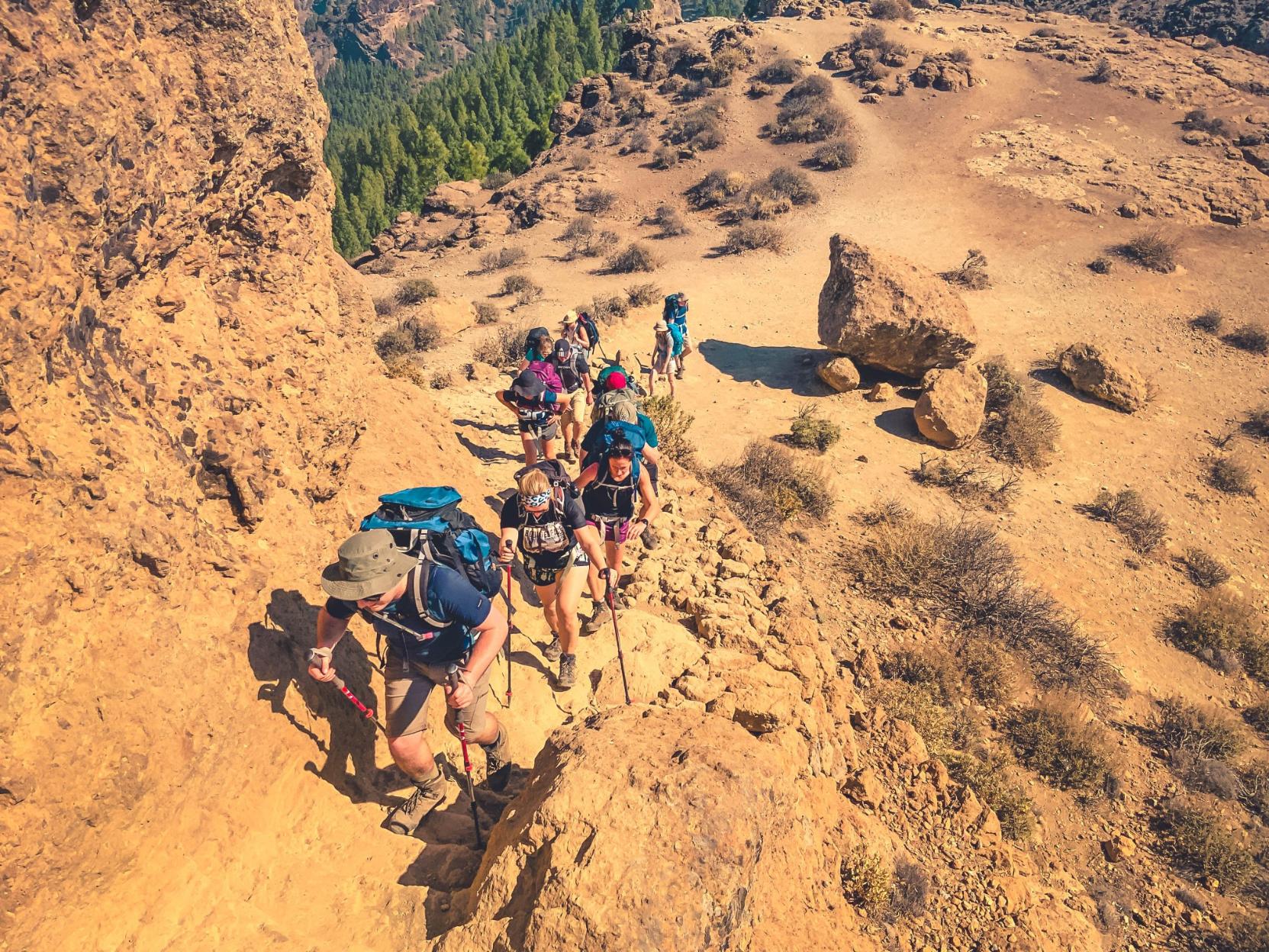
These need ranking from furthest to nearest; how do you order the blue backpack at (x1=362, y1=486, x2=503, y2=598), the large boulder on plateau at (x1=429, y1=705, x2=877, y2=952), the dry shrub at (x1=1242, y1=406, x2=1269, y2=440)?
the dry shrub at (x1=1242, y1=406, x2=1269, y2=440), the blue backpack at (x1=362, y1=486, x2=503, y2=598), the large boulder on plateau at (x1=429, y1=705, x2=877, y2=952)

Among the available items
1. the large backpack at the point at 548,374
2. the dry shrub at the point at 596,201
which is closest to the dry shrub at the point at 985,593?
the large backpack at the point at 548,374

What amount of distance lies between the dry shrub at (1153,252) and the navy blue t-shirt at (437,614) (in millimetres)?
22618

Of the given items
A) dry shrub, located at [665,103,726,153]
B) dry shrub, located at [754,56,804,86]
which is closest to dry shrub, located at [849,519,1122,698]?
dry shrub, located at [665,103,726,153]

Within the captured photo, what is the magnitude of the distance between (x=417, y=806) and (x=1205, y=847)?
6.83 meters

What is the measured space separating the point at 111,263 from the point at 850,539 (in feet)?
28.2

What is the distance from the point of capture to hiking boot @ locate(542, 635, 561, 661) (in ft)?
16.8

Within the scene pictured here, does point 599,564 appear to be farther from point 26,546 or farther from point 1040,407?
point 1040,407

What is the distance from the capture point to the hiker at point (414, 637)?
311 centimetres

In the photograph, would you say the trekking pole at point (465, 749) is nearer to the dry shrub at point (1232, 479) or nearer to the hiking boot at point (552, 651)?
the hiking boot at point (552, 651)

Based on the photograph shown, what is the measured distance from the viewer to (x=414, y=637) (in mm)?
3432

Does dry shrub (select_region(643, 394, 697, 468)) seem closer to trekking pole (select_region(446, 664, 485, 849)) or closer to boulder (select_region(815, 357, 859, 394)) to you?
boulder (select_region(815, 357, 859, 394))

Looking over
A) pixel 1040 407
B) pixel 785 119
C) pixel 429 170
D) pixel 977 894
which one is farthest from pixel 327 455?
pixel 429 170

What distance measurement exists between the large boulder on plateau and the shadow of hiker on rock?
105 centimetres

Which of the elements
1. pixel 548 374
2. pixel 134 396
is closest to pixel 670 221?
pixel 548 374
